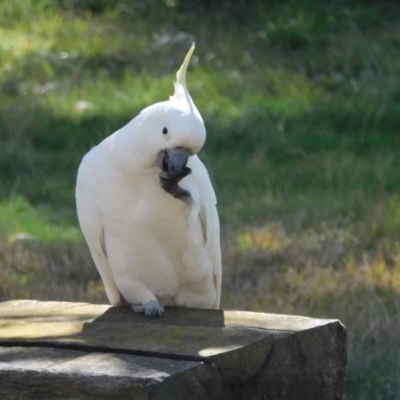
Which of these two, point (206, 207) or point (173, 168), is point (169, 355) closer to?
point (173, 168)

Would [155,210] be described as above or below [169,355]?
above

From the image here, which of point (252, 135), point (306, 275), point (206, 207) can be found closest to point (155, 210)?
point (206, 207)

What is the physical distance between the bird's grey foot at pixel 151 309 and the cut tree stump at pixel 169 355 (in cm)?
3

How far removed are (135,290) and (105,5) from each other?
641 cm

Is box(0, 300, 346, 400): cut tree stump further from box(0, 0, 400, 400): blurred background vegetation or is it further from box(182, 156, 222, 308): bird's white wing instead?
box(0, 0, 400, 400): blurred background vegetation

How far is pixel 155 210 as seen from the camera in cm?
327

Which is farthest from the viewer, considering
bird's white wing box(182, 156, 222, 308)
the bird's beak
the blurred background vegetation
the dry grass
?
the blurred background vegetation

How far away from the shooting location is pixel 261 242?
18.2 ft

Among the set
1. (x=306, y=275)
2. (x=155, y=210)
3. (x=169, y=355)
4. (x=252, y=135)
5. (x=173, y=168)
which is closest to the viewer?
(x=169, y=355)

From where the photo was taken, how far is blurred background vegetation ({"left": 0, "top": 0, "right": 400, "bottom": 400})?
16.2ft

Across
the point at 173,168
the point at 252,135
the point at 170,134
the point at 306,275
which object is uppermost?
the point at 252,135

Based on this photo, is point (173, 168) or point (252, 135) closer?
point (173, 168)

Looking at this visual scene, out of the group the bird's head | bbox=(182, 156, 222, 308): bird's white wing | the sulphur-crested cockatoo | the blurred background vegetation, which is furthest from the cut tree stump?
the blurred background vegetation

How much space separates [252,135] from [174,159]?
4318 millimetres
